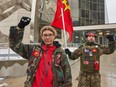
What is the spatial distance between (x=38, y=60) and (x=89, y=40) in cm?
215

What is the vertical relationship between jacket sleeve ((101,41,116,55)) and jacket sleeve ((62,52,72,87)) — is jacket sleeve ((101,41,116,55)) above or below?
above

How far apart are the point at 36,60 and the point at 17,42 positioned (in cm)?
32

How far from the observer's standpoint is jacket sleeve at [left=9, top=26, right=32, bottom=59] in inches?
114

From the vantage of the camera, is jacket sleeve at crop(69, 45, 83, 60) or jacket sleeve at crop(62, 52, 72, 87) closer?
jacket sleeve at crop(62, 52, 72, 87)

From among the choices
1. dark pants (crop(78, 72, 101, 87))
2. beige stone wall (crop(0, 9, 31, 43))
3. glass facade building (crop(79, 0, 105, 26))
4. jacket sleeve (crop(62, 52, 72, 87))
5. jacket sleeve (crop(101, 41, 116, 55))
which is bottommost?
dark pants (crop(78, 72, 101, 87))

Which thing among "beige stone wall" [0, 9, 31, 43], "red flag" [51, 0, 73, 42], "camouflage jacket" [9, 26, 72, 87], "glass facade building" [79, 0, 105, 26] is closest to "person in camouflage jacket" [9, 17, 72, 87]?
"camouflage jacket" [9, 26, 72, 87]

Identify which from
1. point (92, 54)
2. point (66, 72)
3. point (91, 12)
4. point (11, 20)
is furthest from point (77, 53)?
point (91, 12)

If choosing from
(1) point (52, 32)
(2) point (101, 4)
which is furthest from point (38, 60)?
(2) point (101, 4)

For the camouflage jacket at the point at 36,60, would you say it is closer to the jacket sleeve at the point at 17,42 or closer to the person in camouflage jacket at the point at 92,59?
the jacket sleeve at the point at 17,42

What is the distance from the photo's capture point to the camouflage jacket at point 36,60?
2871 millimetres

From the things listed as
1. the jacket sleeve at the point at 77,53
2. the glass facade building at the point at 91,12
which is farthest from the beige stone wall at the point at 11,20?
the glass facade building at the point at 91,12

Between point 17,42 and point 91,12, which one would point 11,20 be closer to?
point 17,42

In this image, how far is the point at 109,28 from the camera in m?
43.8

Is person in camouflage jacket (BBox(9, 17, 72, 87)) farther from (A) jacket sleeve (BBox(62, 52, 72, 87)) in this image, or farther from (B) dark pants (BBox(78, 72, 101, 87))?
(B) dark pants (BBox(78, 72, 101, 87))
